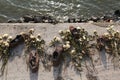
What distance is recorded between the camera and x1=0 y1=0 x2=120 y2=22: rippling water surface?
11383 mm

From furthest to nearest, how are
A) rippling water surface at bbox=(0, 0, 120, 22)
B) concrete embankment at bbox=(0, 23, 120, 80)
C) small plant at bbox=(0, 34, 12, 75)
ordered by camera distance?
rippling water surface at bbox=(0, 0, 120, 22)
small plant at bbox=(0, 34, 12, 75)
concrete embankment at bbox=(0, 23, 120, 80)

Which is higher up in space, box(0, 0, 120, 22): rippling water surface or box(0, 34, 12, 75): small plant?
box(0, 0, 120, 22): rippling water surface

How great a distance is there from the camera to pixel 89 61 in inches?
302

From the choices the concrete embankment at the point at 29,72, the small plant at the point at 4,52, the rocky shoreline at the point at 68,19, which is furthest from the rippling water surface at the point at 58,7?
the small plant at the point at 4,52

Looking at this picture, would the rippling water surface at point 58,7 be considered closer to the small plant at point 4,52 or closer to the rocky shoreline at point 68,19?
the rocky shoreline at point 68,19

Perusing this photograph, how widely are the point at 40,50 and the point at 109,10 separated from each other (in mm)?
4700

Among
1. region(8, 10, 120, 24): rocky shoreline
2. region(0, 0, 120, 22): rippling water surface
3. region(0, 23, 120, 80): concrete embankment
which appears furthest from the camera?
region(0, 0, 120, 22): rippling water surface

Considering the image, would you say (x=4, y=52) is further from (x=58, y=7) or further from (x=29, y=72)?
(x=58, y=7)

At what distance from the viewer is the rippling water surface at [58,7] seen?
37.3 feet

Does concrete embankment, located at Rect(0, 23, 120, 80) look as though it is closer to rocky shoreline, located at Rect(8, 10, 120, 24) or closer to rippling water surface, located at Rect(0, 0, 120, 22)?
rocky shoreline, located at Rect(8, 10, 120, 24)

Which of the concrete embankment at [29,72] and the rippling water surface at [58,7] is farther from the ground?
the rippling water surface at [58,7]

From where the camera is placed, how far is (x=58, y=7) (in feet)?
38.3

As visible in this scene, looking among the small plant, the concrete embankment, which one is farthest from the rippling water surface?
the small plant

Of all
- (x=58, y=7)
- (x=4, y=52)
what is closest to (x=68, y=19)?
(x=58, y=7)
